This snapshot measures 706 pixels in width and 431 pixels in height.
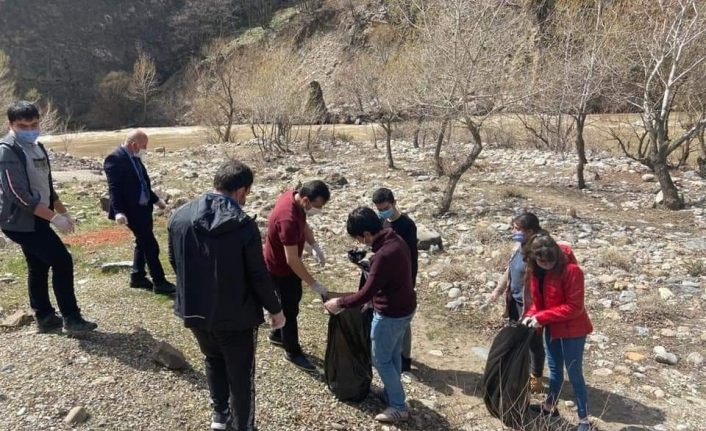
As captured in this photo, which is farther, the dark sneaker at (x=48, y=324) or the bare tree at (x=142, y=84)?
the bare tree at (x=142, y=84)

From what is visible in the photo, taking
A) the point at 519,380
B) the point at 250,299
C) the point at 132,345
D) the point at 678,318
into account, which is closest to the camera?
the point at 250,299

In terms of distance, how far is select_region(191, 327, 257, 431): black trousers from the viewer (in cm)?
304

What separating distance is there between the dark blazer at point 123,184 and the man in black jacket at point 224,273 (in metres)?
2.19

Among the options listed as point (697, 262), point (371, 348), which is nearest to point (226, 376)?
point (371, 348)

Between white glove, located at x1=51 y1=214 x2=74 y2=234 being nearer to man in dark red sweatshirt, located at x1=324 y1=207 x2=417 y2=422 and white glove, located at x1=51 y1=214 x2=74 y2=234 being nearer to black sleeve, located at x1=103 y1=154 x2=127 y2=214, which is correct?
black sleeve, located at x1=103 y1=154 x2=127 y2=214

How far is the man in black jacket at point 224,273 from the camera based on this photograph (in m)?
2.83

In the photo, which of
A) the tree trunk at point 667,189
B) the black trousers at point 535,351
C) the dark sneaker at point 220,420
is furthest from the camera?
the tree trunk at point 667,189

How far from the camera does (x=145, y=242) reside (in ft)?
17.3

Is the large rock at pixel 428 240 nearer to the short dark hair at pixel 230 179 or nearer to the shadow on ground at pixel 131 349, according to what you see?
the shadow on ground at pixel 131 349

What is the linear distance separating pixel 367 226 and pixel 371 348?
99 cm

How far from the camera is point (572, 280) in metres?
3.55

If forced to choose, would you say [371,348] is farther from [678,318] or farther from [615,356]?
[678,318]

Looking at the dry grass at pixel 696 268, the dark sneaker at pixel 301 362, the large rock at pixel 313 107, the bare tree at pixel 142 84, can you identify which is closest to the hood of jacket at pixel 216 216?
the dark sneaker at pixel 301 362

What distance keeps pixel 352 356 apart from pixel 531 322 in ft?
4.17
